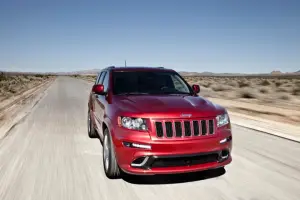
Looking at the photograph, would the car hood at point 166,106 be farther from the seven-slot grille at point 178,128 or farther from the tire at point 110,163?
the tire at point 110,163

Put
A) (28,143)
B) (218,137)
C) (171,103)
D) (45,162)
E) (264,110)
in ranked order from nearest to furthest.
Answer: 1. (218,137)
2. (171,103)
3. (45,162)
4. (28,143)
5. (264,110)

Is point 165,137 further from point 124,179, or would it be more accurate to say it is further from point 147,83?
point 147,83

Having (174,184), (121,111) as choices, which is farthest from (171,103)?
(174,184)

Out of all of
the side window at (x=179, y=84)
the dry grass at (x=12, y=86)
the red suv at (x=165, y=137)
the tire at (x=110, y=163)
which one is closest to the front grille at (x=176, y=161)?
the red suv at (x=165, y=137)

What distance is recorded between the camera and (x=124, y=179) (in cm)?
484

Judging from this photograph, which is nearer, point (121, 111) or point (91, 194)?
point (91, 194)

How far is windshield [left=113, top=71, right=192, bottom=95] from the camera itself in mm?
5887

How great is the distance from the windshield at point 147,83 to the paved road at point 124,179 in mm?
1429

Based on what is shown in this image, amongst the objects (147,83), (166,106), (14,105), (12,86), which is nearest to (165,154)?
(166,106)

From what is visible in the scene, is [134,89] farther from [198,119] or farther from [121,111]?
[198,119]

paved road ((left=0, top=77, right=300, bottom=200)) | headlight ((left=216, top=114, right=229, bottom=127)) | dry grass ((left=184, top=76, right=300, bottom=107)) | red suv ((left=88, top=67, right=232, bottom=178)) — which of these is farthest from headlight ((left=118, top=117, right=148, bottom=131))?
dry grass ((left=184, top=76, right=300, bottom=107))

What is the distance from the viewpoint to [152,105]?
4.68 metres

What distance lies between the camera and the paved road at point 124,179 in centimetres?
420

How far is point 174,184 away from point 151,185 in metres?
0.32
